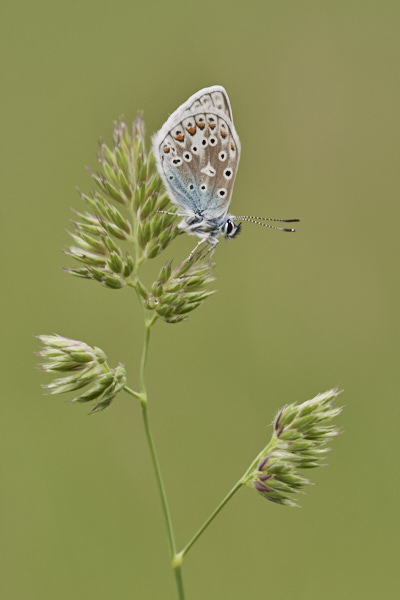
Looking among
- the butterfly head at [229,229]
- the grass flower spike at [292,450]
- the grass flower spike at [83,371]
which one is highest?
the butterfly head at [229,229]

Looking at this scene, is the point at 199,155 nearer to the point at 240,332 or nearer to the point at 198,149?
the point at 198,149

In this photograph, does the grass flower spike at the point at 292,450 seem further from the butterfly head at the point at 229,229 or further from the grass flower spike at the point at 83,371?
the butterfly head at the point at 229,229

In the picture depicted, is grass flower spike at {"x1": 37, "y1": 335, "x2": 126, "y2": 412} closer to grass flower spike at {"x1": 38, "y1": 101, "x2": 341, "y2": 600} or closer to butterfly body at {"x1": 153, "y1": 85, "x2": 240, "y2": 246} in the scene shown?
grass flower spike at {"x1": 38, "y1": 101, "x2": 341, "y2": 600}

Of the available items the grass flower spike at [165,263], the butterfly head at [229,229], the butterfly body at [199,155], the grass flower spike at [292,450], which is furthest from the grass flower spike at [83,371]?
the butterfly head at [229,229]

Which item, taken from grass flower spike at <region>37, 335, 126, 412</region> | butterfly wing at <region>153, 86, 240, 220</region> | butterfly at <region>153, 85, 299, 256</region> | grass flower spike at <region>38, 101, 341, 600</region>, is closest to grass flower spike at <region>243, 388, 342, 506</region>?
grass flower spike at <region>38, 101, 341, 600</region>

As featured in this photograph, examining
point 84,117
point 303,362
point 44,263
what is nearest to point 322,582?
point 303,362

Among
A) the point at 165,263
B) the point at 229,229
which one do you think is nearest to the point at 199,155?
the point at 229,229
